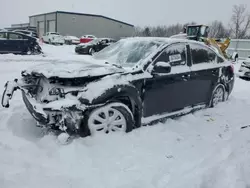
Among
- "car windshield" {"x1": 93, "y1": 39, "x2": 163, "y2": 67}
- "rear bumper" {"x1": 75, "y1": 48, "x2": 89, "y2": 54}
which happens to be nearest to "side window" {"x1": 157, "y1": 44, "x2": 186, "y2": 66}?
"car windshield" {"x1": 93, "y1": 39, "x2": 163, "y2": 67}

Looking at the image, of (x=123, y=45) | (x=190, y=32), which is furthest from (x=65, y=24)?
(x=123, y=45)

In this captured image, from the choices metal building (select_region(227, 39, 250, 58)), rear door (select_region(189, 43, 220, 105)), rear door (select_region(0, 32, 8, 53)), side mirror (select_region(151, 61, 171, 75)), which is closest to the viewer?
side mirror (select_region(151, 61, 171, 75))

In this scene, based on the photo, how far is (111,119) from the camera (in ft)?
12.8

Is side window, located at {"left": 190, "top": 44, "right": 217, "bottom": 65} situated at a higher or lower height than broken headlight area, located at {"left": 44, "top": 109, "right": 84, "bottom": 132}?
higher

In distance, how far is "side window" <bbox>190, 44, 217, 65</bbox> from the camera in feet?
17.4

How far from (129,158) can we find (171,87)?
1697mm

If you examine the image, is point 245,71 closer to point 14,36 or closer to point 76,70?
point 76,70

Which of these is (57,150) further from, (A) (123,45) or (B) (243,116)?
(B) (243,116)

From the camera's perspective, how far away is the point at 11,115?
4.66 meters

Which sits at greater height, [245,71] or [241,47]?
[241,47]

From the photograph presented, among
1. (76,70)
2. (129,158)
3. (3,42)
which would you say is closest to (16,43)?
(3,42)

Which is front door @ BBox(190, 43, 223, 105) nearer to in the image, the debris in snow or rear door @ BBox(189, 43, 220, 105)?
rear door @ BBox(189, 43, 220, 105)

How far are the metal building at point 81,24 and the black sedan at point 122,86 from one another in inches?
1581

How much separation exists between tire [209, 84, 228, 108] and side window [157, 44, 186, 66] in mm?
1340
